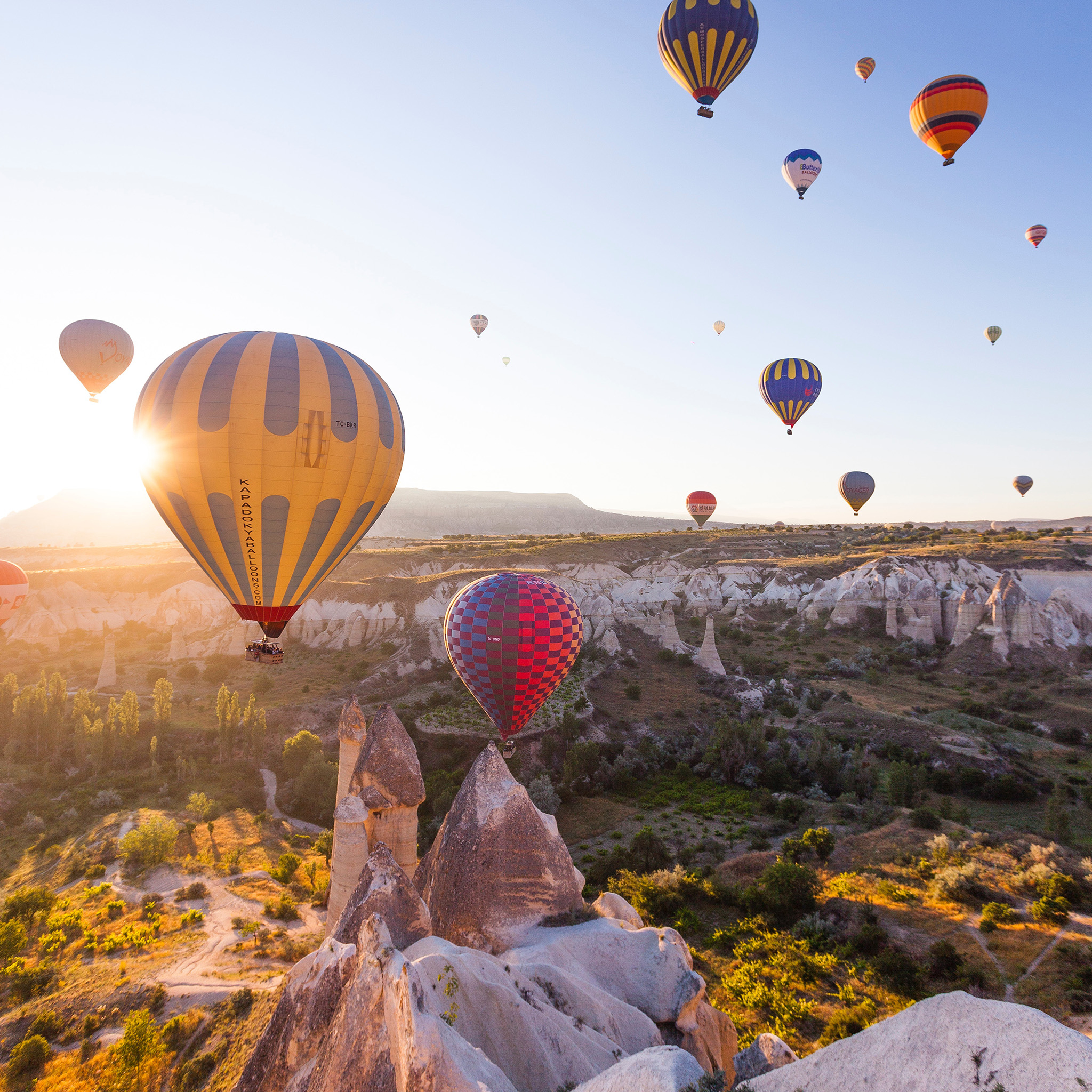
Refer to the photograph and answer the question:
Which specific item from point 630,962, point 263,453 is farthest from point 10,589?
point 630,962

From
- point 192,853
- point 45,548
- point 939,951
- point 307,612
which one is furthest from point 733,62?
point 45,548

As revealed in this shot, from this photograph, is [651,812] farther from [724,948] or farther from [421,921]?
[421,921]

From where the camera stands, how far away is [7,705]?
126 ft

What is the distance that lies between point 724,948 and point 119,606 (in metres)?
67.6

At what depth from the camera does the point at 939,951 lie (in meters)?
15.5

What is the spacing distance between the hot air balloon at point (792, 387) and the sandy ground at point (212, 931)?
126ft

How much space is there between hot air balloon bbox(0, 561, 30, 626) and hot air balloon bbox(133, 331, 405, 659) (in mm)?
24897

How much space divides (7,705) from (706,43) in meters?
53.4

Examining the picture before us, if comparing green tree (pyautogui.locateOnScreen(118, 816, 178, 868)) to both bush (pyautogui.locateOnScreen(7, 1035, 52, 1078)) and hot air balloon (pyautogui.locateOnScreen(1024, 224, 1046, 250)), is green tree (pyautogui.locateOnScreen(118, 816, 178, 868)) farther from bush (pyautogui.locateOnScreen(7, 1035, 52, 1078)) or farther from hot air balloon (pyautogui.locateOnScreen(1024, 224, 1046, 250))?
hot air balloon (pyautogui.locateOnScreen(1024, 224, 1046, 250))

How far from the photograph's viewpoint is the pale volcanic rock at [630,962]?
10.8 m

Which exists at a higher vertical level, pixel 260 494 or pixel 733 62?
pixel 733 62

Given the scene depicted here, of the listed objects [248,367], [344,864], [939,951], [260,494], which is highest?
[248,367]

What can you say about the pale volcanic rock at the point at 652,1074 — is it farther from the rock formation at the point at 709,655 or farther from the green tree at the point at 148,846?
the rock formation at the point at 709,655

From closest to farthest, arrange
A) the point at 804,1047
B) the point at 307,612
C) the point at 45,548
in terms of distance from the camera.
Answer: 1. the point at 804,1047
2. the point at 307,612
3. the point at 45,548
